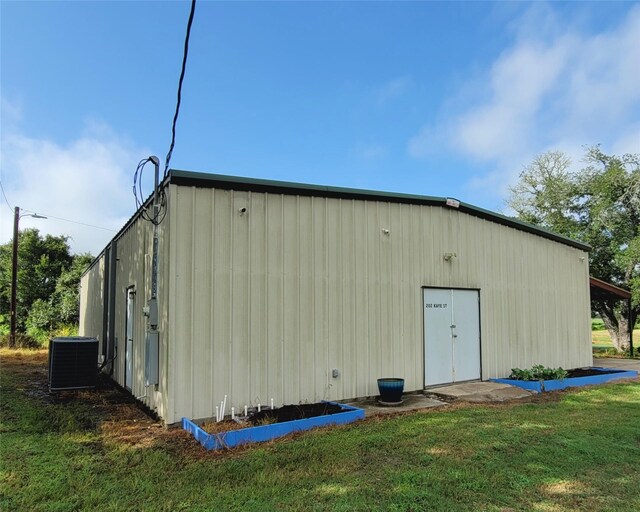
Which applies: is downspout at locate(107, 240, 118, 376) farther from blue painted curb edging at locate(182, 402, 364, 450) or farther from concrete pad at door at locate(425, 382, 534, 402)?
→ concrete pad at door at locate(425, 382, 534, 402)

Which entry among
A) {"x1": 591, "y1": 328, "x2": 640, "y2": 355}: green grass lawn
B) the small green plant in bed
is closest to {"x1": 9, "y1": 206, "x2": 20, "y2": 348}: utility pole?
the small green plant in bed

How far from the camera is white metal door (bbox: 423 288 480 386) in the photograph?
844 centimetres

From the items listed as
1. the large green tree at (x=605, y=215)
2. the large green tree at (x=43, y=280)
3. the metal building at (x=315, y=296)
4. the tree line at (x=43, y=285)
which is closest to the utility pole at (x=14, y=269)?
the tree line at (x=43, y=285)

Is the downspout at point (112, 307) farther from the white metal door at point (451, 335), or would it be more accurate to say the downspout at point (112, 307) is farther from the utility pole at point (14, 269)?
the utility pole at point (14, 269)

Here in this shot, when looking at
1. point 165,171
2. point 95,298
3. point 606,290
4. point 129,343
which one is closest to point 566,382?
point 606,290

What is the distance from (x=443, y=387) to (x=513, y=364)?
231cm

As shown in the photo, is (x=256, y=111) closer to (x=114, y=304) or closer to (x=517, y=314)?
(x=114, y=304)

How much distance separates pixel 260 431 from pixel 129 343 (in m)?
4.49

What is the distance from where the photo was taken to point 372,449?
472cm

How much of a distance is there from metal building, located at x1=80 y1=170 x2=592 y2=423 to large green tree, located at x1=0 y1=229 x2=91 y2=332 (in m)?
14.5

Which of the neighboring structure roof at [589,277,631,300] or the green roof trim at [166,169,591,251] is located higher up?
the green roof trim at [166,169,591,251]

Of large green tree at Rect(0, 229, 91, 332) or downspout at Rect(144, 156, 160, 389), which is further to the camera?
large green tree at Rect(0, 229, 91, 332)

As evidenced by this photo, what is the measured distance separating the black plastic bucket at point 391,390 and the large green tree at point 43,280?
20236mm

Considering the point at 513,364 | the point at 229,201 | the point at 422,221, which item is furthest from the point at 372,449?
the point at 513,364
